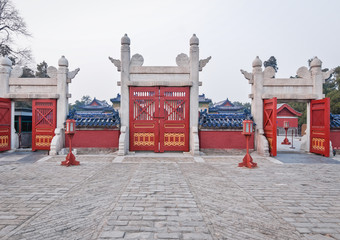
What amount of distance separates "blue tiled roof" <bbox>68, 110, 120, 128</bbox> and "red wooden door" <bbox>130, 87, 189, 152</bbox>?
0.84m

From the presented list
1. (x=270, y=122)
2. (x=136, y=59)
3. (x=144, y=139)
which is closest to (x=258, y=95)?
(x=270, y=122)

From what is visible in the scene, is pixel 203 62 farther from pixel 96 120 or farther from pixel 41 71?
pixel 41 71

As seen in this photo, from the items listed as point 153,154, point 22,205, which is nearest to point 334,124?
point 153,154

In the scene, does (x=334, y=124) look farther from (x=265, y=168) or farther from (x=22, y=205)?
(x=22, y=205)

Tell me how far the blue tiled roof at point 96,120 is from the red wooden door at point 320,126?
8.64 meters

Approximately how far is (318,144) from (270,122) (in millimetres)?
2432

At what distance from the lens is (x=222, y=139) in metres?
9.90

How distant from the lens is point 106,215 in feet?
10.3

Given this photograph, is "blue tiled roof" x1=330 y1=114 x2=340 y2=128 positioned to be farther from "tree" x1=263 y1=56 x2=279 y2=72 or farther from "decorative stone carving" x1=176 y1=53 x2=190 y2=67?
"tree" x1=263 y1=56 x2=279 y2=72

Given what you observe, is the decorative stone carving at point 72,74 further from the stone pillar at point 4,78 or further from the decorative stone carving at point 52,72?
the stone pillar at point 4,78

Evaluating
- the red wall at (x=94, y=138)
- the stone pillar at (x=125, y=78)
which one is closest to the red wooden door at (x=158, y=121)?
the stone pillar at (x=125, y=78)

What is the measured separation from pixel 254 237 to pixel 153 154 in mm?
6932

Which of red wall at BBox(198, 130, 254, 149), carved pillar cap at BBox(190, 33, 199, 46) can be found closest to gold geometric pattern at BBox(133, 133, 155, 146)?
red wall at BBox(198, 130, 254, 149)

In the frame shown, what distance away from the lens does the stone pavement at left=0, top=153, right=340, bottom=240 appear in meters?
2.76
